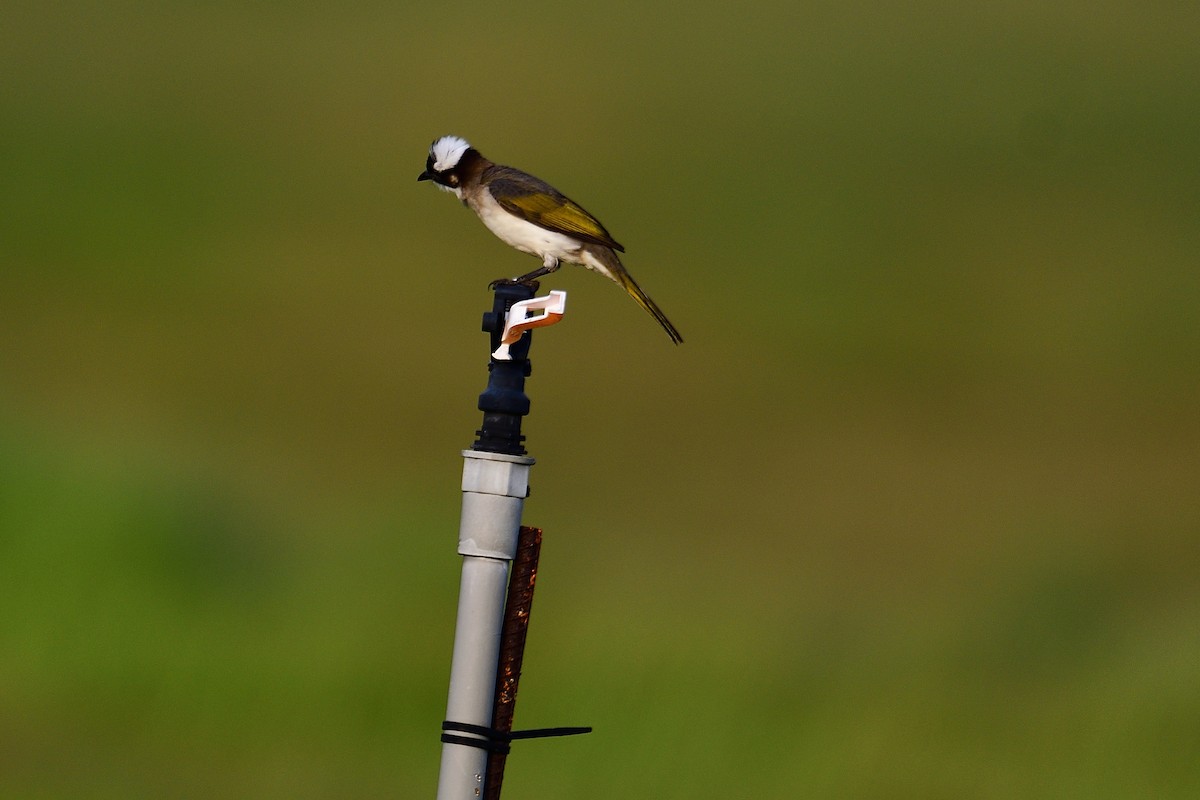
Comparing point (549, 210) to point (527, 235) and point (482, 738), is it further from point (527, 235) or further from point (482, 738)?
point (482, 738)

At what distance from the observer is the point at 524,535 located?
4648mm

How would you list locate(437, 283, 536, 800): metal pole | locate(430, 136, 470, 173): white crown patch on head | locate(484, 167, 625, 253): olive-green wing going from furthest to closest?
locate(430, 136, 470, 173): white crown patch on head
locate(484, 167, 625, 253): olive-green wing
locate(437, 283, 536, 800): metal pole

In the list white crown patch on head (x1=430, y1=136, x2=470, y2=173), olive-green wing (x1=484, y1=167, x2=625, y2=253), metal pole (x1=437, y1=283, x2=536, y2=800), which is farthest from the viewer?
white crown patch on head (x1=430, y1=136, x2=470, y2=173)

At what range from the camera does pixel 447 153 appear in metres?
8.34

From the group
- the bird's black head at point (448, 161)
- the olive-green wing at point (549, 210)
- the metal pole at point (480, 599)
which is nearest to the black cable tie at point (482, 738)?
the metal pole at point (480, 599)

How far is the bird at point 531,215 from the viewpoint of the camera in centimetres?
800

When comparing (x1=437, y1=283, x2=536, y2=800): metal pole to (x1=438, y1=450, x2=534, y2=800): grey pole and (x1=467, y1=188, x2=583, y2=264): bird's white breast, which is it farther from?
(x1=467, y1=188, x2=583, y2=264): bird's white breast

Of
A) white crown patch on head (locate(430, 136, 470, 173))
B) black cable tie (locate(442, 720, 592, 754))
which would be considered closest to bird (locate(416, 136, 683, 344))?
white crown patch on head (locate(430, 136, 470, 173))

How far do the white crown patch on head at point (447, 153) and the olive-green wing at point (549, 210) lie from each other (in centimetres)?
33

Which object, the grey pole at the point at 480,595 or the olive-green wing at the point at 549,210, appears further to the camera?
the olive-green wing at the point at 549,210

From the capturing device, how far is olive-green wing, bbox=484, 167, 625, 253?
314 inches

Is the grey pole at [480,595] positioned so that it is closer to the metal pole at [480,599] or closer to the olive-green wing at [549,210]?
the metal pole at [480,599]

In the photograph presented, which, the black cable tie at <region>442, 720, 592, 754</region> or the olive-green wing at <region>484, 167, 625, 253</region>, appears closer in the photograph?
the black cable tie at <region>442, 720, 592, 754</region>

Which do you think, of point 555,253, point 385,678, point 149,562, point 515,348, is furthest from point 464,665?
point 149,562
